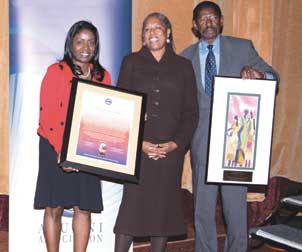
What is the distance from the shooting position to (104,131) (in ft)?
11.4

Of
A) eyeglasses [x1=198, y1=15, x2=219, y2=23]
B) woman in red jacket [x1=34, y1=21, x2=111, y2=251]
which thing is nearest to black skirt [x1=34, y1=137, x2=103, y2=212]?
woman in red jacket [x1=34, y1=21, x2=111, y2=251]

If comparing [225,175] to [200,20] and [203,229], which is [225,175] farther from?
[200,20]

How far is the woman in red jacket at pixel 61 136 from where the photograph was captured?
137 inches

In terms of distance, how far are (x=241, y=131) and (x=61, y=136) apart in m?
1.03

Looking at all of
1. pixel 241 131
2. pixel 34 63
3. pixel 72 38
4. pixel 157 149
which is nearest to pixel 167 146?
pixel 157 149

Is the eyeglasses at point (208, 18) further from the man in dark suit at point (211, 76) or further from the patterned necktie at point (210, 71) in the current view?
the patterned necktie at point (210, 71)

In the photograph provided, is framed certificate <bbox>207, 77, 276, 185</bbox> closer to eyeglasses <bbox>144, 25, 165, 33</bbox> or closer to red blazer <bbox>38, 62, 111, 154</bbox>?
eyeglasses <bbox>144, 25, 165, 33</bbox>

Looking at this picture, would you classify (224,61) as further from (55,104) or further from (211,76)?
(55,104)

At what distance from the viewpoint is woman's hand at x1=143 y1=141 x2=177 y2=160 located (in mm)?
3498

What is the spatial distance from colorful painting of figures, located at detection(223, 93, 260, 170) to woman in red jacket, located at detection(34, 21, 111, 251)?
747mm

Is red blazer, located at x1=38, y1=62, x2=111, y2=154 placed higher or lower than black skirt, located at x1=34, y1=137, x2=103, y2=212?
higher

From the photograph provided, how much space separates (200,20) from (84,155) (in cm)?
106

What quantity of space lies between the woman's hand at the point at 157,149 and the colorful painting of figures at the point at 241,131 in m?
0.37

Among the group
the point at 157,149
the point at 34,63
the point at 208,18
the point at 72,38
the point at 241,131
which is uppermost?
the point at 208,18
